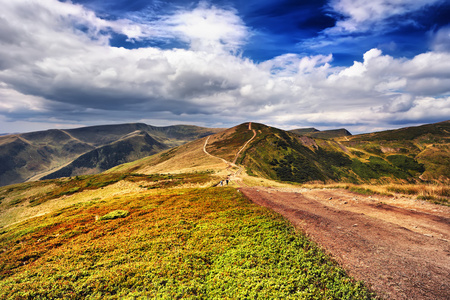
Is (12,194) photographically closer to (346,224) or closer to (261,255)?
(261,255)

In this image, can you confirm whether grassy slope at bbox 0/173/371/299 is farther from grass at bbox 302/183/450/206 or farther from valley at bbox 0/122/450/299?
grass at bbox 302/183/450/206

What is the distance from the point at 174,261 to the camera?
9516 millimetres

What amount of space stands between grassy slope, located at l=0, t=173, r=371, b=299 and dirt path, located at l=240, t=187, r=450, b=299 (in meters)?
1.19

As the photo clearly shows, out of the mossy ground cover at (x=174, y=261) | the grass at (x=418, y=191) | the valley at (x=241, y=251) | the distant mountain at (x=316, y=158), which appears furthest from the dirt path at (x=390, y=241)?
the distant mountain at (x=316, y=158)

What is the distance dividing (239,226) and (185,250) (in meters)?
4.27

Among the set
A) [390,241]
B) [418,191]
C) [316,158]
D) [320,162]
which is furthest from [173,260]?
[316,158]

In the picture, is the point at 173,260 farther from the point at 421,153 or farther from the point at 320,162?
the point at 421,153

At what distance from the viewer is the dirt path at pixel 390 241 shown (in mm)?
7117

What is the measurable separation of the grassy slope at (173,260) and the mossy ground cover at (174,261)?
0.04m

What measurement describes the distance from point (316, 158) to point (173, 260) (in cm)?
14685

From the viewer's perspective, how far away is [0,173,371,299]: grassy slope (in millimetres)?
7621

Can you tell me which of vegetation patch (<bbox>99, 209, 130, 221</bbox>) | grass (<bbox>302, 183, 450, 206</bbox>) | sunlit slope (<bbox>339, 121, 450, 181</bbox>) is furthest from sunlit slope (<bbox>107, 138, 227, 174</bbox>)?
sunlit slope (<bbox>339, 121, 450, 181</bbox>)

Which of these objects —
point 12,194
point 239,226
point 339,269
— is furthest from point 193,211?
point 12,194

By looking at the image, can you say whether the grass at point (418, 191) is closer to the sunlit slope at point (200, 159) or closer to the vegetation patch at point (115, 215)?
the vegetation patch at point (115, 215)
